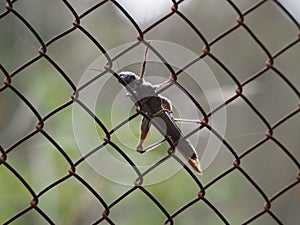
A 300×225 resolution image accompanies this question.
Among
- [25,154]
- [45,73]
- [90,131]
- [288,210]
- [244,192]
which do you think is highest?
[45,73]

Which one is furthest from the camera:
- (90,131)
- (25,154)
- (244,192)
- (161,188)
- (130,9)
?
(244,192)

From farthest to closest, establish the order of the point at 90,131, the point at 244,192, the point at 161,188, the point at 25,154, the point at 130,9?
the point at 244,192 < the point at 161,188 < the point at 25,154 < the point at 90,131 < the point at 130,9

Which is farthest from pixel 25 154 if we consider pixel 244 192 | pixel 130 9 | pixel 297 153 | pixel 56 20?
pixel 297 153

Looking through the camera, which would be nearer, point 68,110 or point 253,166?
point 68,110

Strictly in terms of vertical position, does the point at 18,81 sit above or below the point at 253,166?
above

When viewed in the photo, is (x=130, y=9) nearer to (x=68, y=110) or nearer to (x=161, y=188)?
(x=68, y=110)
